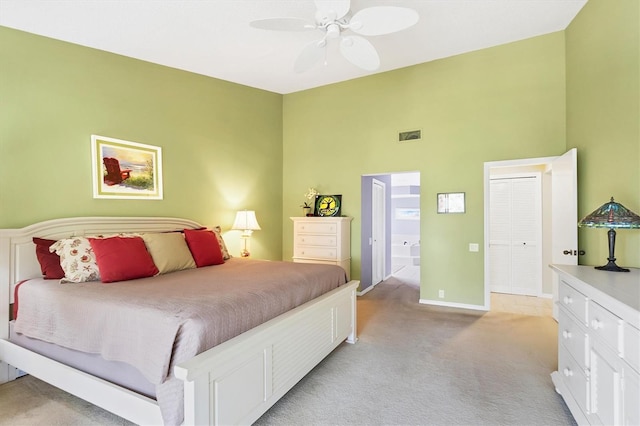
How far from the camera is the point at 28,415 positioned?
2.11 meters

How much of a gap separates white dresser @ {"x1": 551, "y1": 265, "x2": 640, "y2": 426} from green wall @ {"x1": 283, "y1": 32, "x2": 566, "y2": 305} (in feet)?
7.50

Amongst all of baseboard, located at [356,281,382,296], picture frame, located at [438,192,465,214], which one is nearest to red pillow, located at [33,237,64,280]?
baseboard, located at [356,281,382,296]

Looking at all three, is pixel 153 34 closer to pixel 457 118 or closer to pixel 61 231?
pixel 61 231

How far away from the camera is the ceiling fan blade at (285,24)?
7.87 feet

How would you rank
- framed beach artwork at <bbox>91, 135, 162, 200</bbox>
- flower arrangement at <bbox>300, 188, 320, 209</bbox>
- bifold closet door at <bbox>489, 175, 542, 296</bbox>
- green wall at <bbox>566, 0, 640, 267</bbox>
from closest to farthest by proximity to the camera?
1. green wall at <bbox>566, 0, 640, 267</bbox>
2. framed beach artwork at <bbox>91, 135, 162, 200</bbox>
3. bifold closet door at <bbox>489, 175, 542, 296</bbox>
4. flower arrangement at <bbox>300, 188, 320, 209</bbox>

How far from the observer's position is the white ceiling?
9.51 ft

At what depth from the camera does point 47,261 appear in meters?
2.63

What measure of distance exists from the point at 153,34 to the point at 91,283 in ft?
8.66

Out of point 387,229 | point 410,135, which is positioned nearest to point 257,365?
point 410,135

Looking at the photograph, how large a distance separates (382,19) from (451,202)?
2919 mm

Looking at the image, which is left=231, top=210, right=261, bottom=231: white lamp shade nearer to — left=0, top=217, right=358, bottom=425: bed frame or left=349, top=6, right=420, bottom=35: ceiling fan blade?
left=0, top=217, right=358, bottom=425: bed frame

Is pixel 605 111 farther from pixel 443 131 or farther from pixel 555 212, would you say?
pixel 443 131

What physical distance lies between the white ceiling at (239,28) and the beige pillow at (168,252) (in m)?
2.13

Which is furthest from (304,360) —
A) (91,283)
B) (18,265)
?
(18,265)
